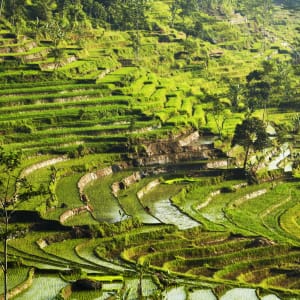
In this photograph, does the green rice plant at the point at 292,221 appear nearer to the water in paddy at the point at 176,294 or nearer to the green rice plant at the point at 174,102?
the water in paddy at the point at 176,294

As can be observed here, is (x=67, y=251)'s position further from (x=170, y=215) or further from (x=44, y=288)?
(x=170, y=215)

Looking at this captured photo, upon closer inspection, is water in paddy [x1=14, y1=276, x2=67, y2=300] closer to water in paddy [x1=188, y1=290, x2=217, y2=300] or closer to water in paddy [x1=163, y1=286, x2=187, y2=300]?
water in paddy [x1=163, y1=286, x2=187, y2=300]

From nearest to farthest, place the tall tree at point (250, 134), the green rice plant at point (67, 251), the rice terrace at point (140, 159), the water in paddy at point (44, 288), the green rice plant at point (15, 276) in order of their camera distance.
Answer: the water in paddy at point (44, 288)
the green rice plant at point (15, 276)
the rice terrace at point (140, 159)
the green rice plant at point (67, 251)
the tall tree at point (250, 134)

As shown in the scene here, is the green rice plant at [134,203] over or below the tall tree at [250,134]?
below

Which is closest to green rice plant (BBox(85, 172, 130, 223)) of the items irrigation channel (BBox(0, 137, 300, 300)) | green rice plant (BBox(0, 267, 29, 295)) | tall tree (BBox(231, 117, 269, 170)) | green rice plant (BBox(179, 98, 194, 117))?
irrigation channel (BBox(0, 137, 300, 300))

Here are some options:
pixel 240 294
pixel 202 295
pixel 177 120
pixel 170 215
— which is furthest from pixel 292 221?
pixel 177 120

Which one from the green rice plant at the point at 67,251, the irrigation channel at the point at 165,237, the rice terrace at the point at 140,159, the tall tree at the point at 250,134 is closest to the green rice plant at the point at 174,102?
the rice terrace at the point at 140,159

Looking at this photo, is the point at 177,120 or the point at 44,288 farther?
the point at 177,120
